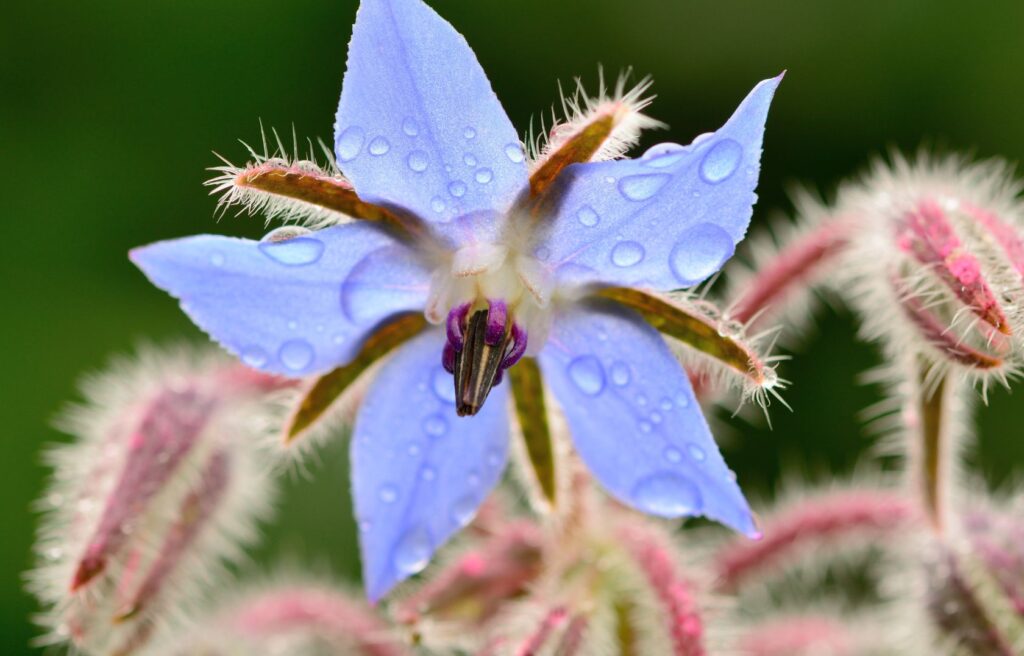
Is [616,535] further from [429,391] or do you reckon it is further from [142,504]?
[142,504]

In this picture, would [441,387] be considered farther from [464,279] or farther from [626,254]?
[626,254]

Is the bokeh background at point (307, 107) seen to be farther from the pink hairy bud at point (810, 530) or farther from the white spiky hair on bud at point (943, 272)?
the white spiky hair on bud at point (943, 272)

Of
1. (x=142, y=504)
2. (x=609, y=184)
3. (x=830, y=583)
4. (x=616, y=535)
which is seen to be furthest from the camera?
(x=830, y=583)

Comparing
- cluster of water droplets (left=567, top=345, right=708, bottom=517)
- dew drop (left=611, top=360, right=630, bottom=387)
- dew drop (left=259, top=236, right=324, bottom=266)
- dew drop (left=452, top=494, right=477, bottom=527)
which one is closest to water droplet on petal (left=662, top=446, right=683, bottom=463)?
cluster of water droplets (left=567, top=345, right=708, bottom=517)

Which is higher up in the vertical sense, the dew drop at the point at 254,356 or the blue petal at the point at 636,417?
the blue petal at the point at 636,417

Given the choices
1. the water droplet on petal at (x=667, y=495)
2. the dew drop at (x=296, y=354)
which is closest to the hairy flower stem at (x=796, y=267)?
the water droplet on petal at (x=667, y=495)

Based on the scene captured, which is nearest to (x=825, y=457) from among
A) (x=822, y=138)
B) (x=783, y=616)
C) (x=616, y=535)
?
(x=822, y=138)

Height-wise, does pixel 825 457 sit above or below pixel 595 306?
above
